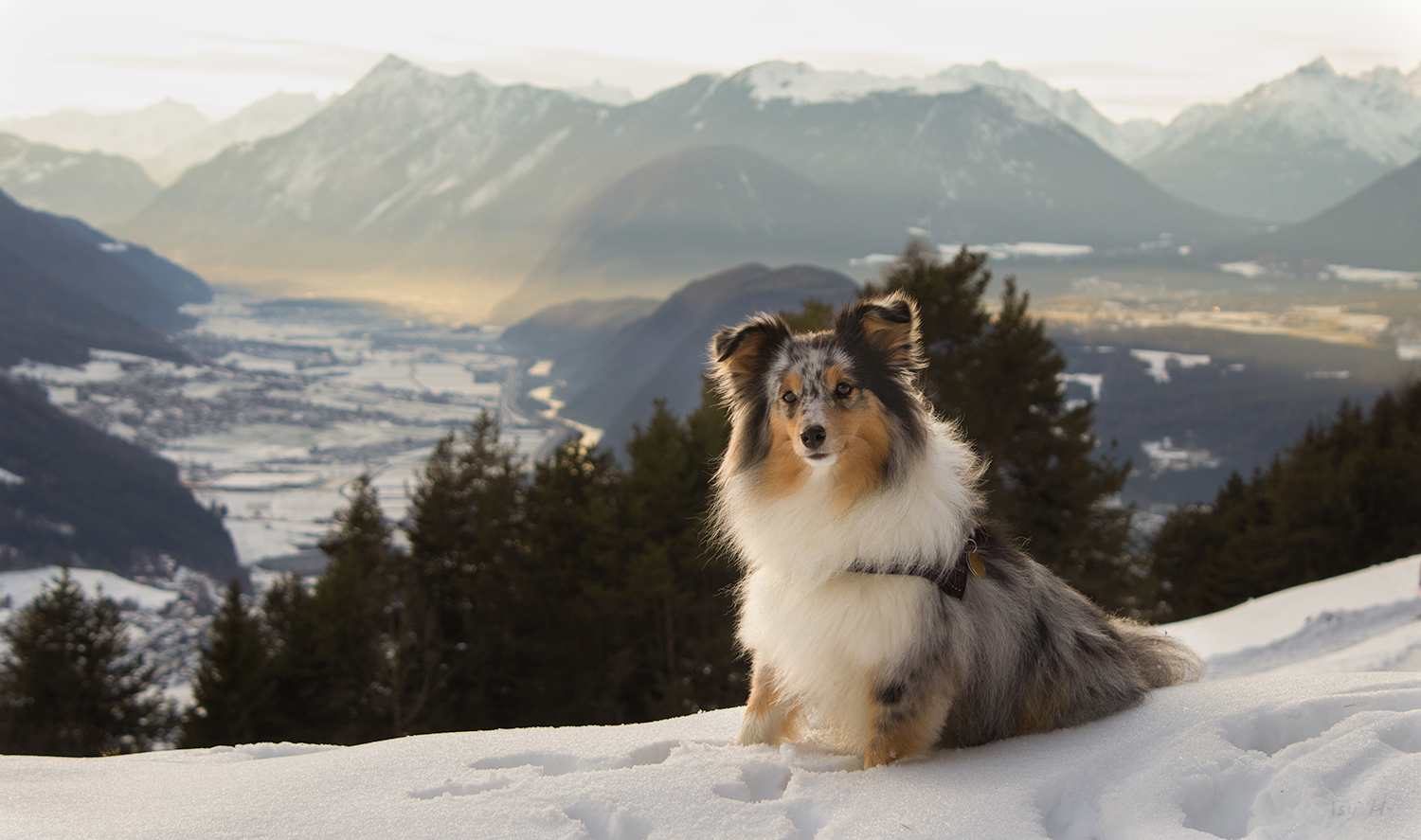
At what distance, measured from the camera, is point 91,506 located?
128 meters

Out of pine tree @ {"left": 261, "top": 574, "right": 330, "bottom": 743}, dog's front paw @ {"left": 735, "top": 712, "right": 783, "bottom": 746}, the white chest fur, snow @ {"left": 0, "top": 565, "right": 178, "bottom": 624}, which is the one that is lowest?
snow @ {"left": 0, "top": 565, "right": 178, "bottom": 624}

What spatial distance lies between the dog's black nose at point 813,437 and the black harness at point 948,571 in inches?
22.7

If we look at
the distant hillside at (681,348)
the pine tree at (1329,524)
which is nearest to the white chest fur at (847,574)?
the pine tree at (1329,524)

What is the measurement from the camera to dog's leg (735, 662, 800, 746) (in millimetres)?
4039

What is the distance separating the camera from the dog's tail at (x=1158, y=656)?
4152 millimetres

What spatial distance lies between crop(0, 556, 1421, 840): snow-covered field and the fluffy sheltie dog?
8.5 inches

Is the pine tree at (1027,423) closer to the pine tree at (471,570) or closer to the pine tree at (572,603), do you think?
the pine tree at (572,603)

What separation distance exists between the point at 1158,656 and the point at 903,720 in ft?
5.67

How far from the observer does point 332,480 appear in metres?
152

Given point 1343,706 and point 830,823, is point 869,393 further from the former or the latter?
point 1343,706

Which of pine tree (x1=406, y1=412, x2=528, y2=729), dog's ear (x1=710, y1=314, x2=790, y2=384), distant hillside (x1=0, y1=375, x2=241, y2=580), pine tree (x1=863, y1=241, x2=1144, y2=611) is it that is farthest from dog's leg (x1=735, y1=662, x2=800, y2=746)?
distant hillside (x1=0, y1=375, x2=241, y2=580)

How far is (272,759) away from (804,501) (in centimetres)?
314

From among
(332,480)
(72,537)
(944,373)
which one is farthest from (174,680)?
(332,480)

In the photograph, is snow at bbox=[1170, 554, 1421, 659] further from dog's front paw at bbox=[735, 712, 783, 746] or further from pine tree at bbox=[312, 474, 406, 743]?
pine tree at bbox=[312, 474, 406, 743]
